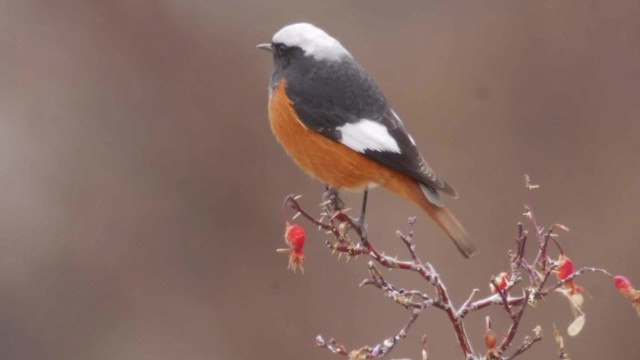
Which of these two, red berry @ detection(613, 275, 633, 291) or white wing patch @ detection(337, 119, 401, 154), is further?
white wing patch @ detection(337, 119, 401, 154)

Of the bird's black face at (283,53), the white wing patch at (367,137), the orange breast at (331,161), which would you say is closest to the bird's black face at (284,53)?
the bird's black face at (283,53)

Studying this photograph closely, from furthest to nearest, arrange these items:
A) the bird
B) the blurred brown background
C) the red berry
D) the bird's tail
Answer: the blurred brown background
the bird
the bird's tail
the red berry

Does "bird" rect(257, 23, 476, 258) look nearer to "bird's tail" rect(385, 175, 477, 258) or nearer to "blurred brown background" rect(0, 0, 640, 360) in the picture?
"bird's tail" rect(385, 175, 477, 258)

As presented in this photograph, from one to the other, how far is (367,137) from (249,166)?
4290 mm

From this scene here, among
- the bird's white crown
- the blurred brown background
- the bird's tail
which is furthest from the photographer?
the blurred brown background

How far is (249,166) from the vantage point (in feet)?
25.6

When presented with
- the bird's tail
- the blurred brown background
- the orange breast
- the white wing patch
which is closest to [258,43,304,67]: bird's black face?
the orange breast

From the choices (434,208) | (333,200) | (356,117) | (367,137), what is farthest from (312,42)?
(434,208)

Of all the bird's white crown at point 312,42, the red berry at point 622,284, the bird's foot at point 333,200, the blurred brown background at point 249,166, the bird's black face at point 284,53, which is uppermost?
the blurred brown background at point 249,166

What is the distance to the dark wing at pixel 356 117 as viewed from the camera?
357 centimetres

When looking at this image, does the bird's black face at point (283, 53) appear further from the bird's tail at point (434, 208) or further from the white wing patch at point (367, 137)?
the bird's tail at point (434, 208)

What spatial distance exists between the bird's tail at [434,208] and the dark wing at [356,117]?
26mm

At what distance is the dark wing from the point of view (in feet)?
11.7

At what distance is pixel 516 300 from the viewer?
257 cm
